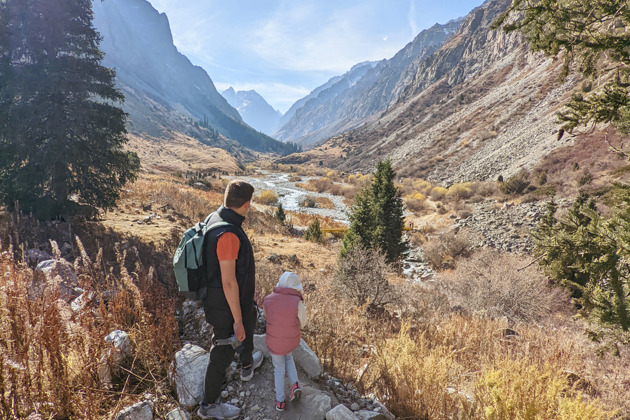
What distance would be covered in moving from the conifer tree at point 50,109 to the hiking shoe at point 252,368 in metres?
7.44

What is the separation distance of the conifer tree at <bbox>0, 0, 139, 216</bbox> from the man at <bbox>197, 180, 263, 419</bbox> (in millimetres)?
7235

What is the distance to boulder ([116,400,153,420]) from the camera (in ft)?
6.53

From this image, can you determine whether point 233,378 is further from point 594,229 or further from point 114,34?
point 114,34

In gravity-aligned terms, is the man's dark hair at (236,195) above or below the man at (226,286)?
above

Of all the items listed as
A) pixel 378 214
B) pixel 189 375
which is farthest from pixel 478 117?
pixel 189 375

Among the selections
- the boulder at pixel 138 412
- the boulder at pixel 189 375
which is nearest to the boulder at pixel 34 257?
the boulder at pixel 189 375

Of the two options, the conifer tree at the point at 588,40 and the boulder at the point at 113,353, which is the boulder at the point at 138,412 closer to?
the boulder at the point at 113,353

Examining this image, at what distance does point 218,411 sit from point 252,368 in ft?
1.49

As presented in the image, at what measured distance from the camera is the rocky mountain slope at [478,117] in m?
29.9

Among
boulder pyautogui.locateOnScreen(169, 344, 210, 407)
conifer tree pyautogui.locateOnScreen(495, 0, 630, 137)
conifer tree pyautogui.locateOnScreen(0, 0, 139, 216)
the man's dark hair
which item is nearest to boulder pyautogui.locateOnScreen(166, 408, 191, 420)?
boulder pyautogui.locateOnScreen(169, 344, 210, 407)

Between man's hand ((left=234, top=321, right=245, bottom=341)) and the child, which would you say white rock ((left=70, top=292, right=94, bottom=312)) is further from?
the child

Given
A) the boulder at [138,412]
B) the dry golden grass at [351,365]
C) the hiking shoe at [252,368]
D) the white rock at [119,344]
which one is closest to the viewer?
the dry golden grass at [351,365]

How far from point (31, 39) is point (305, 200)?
25083mm

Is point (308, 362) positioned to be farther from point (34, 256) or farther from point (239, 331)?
point (34, 256)
